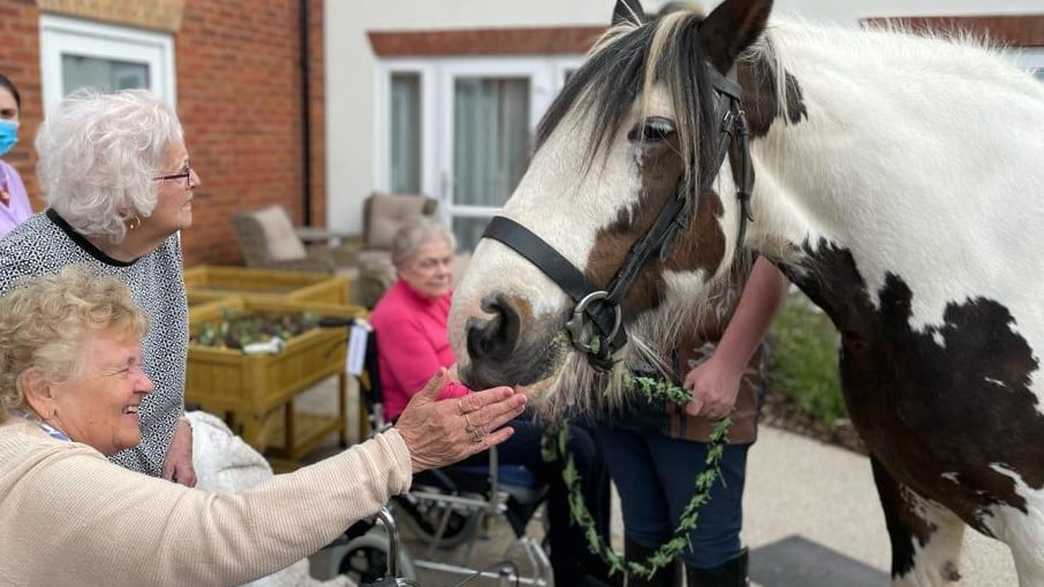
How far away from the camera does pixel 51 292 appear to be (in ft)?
4.16

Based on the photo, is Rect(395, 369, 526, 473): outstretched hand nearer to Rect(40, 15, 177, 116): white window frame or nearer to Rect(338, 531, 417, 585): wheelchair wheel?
Rect(338, 531, 417, 585): wheelchair wheel

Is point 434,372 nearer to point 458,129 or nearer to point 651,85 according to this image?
point 651,85

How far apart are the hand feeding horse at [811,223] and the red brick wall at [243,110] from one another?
6.57 m

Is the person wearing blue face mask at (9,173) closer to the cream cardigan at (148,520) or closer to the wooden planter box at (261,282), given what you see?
the cream cardigan at (148,520)

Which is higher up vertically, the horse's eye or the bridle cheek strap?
the horse's eye

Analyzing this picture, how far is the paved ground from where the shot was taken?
306cm

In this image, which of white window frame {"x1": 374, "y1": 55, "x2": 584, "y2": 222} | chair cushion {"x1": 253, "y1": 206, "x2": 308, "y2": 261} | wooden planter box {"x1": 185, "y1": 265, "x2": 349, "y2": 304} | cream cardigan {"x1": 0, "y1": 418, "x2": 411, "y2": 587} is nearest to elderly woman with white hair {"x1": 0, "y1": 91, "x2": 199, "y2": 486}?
cream cardigan {"x1": 0, "y1": 418, "x2": 411, "y2": 587}

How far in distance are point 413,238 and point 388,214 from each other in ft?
19.1

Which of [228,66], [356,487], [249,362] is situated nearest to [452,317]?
[356,487]

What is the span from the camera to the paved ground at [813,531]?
3.06 meters

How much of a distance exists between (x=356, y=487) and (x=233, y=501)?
0.55 ft

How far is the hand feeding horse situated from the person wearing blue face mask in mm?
1852

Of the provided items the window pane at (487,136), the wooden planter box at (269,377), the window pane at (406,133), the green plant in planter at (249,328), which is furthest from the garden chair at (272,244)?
the green plant in planter at (249,328)

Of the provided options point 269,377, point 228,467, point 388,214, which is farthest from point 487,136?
point 228,467
